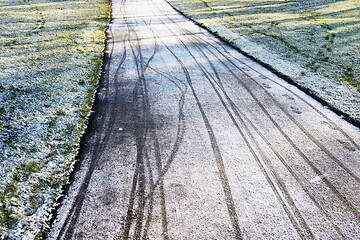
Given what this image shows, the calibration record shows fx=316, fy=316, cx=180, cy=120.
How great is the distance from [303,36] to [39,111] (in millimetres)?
11672

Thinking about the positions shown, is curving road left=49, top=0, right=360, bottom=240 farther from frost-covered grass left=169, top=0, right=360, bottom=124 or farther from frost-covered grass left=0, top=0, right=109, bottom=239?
frost-covered grass left=169, top=0, right=360, bottom=124

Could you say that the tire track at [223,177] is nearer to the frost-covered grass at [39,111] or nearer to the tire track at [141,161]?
the tire track at [141,161]

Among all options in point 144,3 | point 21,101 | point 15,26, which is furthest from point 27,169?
point 144,3

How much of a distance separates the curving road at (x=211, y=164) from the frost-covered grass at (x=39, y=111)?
324 millimetres

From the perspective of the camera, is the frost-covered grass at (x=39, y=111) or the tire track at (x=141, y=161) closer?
the tire track at (x=141, y=161)

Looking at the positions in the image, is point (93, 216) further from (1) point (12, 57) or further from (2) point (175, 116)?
(1) point (12, 57)

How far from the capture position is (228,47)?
12.5 metres

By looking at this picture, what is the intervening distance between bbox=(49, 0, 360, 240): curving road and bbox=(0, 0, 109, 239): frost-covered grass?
0.32 m

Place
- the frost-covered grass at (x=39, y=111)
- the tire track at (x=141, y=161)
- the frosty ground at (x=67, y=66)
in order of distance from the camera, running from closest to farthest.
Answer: the tire track at (x=141, y=161) < the frost-covered grass at (x=39, y=111) < the frosty ground at (x=67, y=66)

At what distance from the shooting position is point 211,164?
5238mm

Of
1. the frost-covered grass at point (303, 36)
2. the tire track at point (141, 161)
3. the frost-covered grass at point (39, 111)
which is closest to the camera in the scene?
the tire track at point (141, 161)

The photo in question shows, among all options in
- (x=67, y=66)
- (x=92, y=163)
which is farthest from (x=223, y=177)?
(x=67, y=66)

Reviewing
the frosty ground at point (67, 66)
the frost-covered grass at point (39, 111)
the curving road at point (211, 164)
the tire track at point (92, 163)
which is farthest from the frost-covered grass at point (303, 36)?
the frost-covered grass at point (39, 111)

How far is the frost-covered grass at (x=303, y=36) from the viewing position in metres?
8.69
